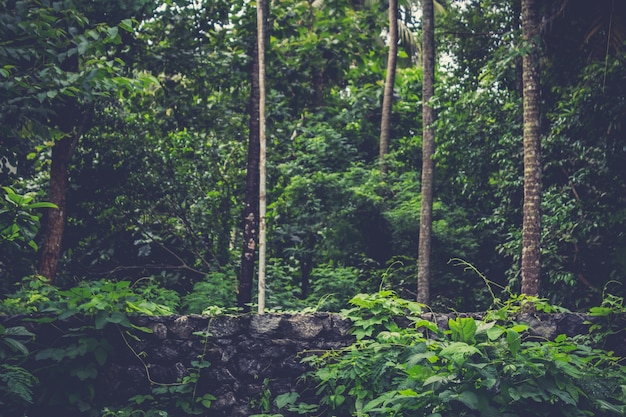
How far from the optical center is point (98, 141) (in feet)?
42.0

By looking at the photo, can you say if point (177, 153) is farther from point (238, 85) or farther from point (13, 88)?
point (13, 88)

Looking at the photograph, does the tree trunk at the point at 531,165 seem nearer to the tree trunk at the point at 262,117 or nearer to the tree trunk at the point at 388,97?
the tree trunk at the point at 262,117

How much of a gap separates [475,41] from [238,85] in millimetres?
4585

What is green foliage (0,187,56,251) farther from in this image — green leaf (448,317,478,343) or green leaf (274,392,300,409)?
green leaf (448,317,478,343)

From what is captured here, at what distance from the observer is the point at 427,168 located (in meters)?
12.5

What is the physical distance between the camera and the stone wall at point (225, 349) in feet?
23.3

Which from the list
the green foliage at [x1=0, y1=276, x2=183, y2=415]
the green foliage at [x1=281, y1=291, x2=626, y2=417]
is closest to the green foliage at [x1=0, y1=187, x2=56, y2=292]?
the green foliage at [x1=0, y1=276, x2=183, y2=415]

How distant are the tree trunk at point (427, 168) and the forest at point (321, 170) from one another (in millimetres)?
34

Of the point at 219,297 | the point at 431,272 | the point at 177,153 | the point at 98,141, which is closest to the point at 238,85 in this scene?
the point at 177,153

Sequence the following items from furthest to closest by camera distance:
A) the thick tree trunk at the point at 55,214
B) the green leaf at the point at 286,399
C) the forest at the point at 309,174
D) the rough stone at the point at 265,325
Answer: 1. the forest at the point at 309,174
2. the thick tree trunk at the point at 55,214
3. the rough stone at the point at 265,325
4. the green leaf at the point at 286,399

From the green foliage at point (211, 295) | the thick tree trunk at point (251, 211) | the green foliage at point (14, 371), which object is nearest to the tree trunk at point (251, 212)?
the thick tree trunk at point (251, 211)

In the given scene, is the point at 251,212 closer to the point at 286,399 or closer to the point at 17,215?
the point at 286,399

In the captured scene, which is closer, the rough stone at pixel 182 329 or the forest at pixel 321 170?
the rough stone at pixel 182 329

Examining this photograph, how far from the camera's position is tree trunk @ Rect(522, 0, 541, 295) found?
29.3 feet
